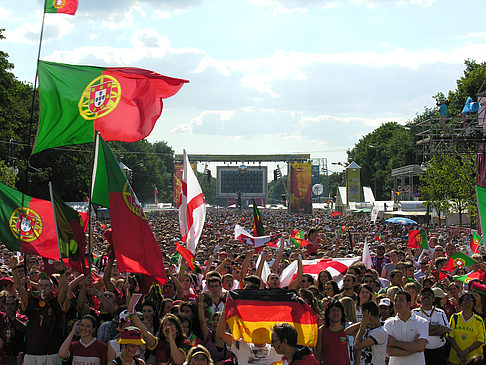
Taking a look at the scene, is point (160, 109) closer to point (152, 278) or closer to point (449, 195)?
point (152, 278)

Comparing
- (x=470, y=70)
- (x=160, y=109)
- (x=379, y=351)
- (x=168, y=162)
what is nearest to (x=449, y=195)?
(x=470, y=70)

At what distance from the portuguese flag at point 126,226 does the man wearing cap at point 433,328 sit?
3.02 metres

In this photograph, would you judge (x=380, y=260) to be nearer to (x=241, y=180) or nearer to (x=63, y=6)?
(x=63, y=6)

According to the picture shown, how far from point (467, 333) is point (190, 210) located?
6.28m

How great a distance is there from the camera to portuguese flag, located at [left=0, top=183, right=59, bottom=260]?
10000mm

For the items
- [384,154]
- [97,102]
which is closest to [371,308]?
[97,102]

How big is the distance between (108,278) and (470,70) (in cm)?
6517

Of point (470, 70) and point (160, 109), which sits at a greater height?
point (470, 70)

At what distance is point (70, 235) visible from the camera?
376 inches

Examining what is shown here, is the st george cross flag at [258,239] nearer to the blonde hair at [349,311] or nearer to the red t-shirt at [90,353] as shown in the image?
the blonde hair at [349,311]

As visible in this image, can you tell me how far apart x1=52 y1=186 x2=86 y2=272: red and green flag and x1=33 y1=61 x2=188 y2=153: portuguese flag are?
0.90 meters

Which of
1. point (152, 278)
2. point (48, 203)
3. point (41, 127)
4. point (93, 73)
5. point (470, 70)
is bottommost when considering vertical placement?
point (152, 278)

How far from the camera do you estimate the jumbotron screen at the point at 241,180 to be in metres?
112

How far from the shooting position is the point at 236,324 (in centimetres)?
647
